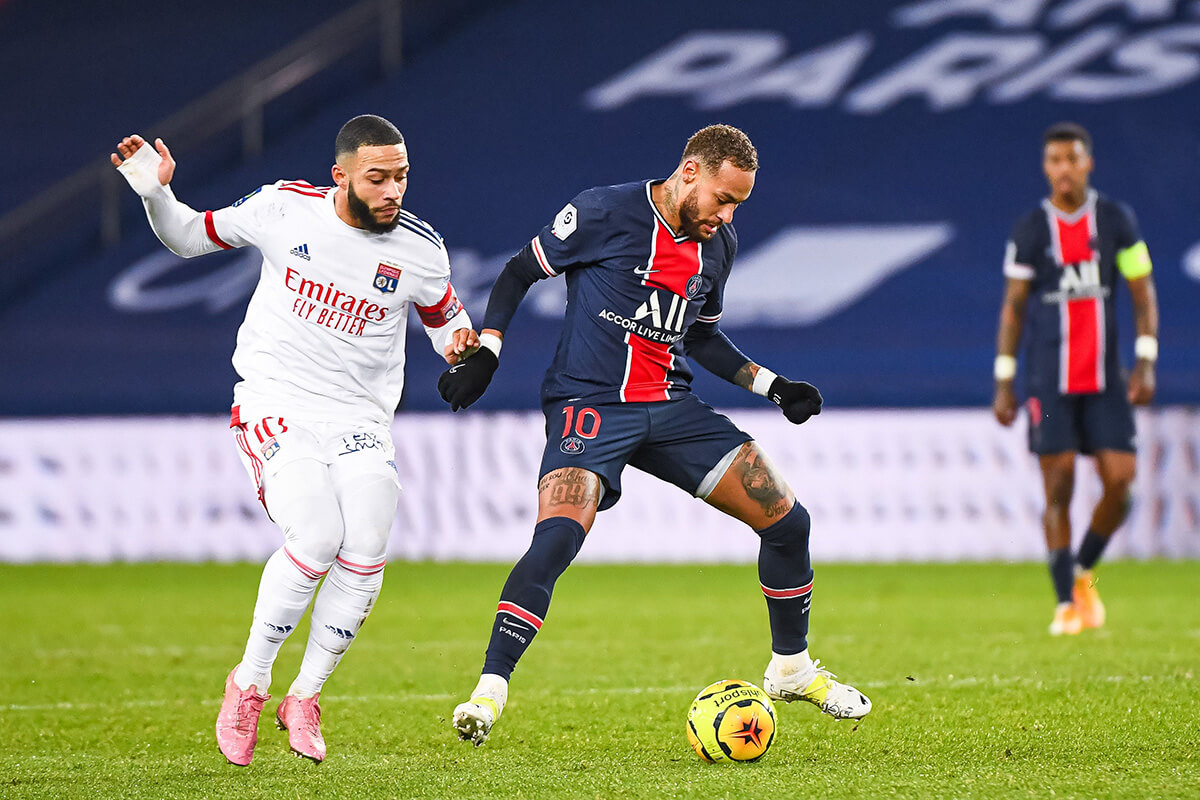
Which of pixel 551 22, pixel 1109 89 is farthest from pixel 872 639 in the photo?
pixel 551 22

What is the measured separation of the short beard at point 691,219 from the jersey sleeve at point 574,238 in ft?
0.86

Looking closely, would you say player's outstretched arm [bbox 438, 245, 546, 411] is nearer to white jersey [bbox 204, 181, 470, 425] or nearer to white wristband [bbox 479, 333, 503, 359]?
white wristband [bbox 479, 333, 503, 359]

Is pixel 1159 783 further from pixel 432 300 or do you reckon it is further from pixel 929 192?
pixel 929 192

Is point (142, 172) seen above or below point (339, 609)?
above

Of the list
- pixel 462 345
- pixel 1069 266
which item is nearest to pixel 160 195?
pixel 462 345

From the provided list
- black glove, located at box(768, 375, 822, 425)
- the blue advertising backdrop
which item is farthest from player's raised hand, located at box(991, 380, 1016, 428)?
the blue advertising backdrop

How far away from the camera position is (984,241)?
16.7 meters

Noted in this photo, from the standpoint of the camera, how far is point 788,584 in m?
5.40

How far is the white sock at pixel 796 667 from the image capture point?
5329mm

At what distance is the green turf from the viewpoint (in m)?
4.38

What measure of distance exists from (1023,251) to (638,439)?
393cm

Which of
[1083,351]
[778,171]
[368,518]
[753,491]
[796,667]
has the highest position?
[778,171]

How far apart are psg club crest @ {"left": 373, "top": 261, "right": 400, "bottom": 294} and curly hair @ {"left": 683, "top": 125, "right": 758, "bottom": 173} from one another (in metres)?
1.03

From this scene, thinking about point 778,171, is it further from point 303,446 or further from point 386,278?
point 303,446
